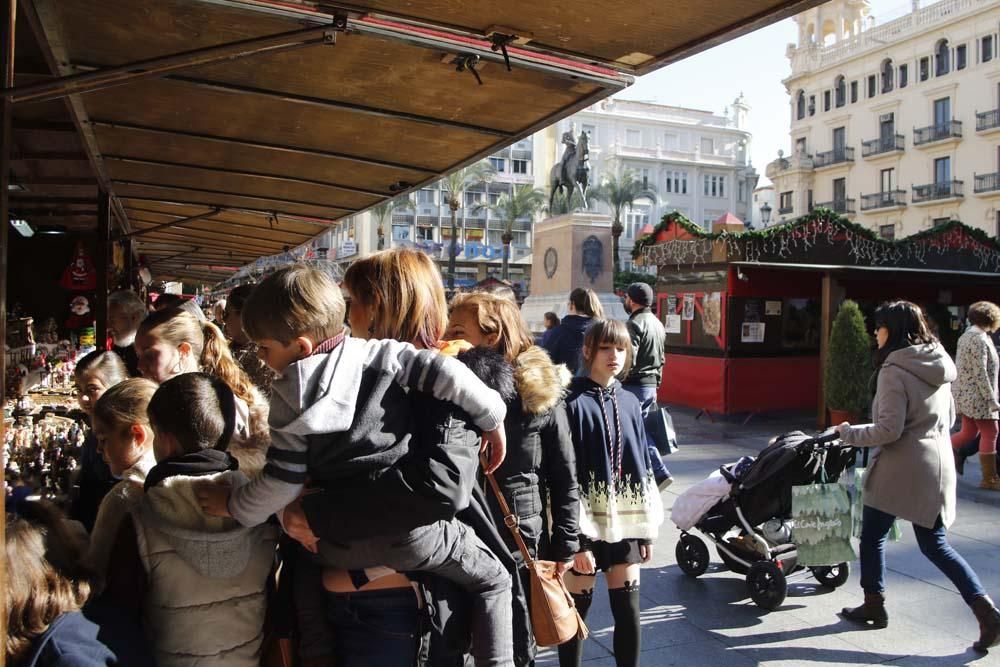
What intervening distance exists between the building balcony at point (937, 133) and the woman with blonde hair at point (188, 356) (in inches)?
2058

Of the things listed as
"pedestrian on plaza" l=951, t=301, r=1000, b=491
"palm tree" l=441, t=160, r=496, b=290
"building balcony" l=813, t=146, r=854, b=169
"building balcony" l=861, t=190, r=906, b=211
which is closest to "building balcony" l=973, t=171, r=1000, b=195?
"building balcony" l=861, t=190, r=906, b=211

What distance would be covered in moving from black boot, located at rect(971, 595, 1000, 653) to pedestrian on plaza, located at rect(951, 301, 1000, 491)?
406 cm

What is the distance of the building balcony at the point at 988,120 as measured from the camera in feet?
142

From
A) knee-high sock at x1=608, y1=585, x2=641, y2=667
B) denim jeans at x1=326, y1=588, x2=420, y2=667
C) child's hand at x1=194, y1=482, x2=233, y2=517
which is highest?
child's hand at x1=194, y1=482, x2=233, y2=517

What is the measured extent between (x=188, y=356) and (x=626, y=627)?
7.15ft

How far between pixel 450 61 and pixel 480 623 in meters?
1.92

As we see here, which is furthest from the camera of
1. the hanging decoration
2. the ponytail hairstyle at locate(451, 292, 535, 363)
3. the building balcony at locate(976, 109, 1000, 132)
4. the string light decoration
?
the building balcony at locate(976, 109, 1000, 132)

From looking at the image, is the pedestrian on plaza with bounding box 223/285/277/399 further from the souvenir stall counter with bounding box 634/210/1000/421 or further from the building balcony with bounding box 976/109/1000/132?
the building balcony with bounding box 976/109/1000/132

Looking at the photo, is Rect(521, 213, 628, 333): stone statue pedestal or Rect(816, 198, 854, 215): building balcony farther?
Rect(816, 198, 854, 215): building balcony

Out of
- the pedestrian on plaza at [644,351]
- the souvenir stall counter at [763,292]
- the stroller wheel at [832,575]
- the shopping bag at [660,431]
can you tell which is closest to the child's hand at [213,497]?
the shopping bag at [660,431]

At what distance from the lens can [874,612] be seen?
431 centimetres

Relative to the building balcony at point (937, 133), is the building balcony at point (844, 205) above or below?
below

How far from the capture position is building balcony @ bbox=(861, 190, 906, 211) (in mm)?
48584

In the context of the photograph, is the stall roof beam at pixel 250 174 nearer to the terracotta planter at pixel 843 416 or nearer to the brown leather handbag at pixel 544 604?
the brown leather handbag at pixel 544 604
